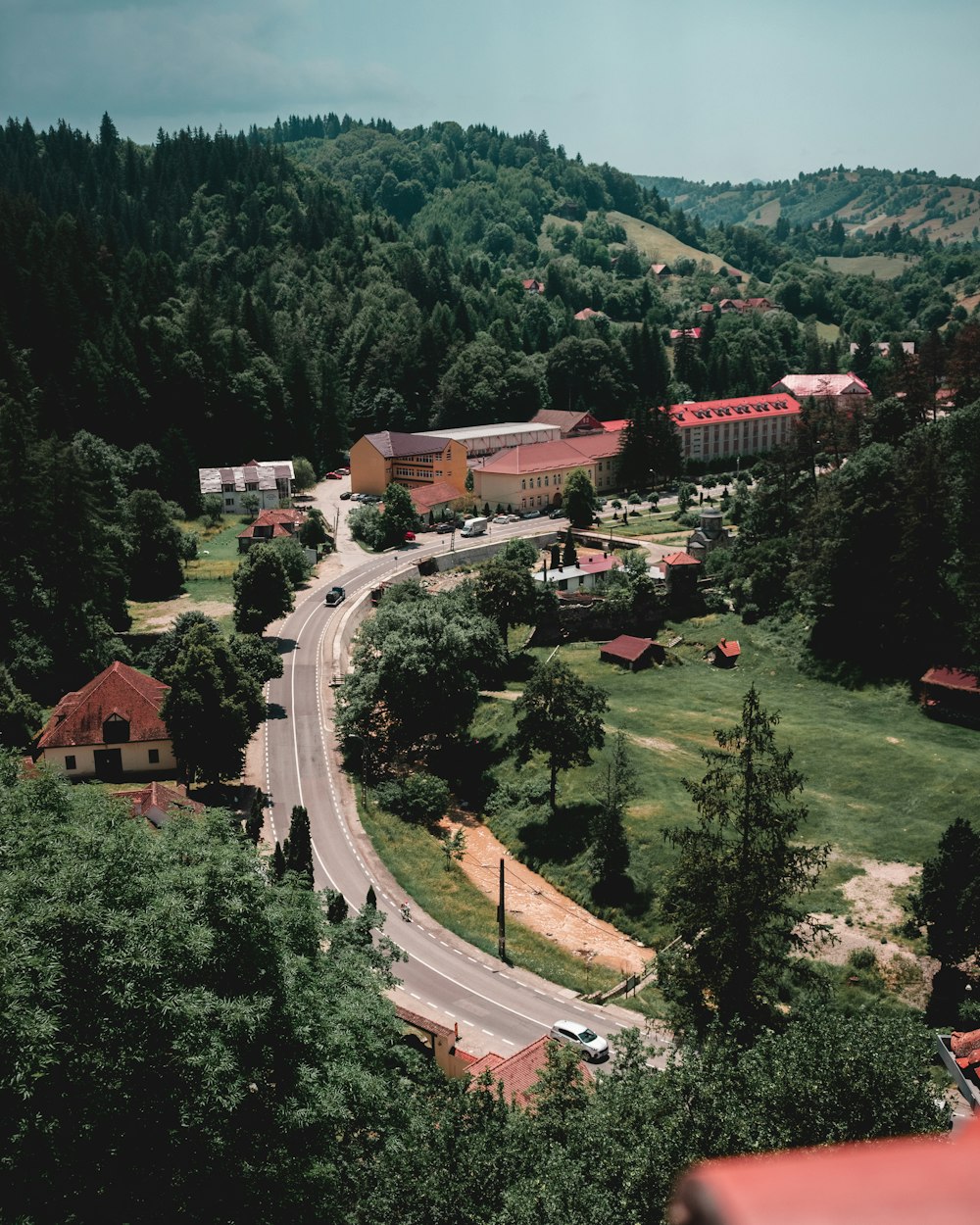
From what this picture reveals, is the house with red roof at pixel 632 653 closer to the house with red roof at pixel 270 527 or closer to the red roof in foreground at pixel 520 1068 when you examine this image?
the house with red roof at pixel 270 527

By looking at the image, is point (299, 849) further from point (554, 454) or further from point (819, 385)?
point (819, 385)

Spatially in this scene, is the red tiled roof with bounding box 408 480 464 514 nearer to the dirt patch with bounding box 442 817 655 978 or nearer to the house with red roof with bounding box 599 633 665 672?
the house with red roof with bounding box 599 633 665 672

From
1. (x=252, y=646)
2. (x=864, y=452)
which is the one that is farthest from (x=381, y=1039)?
(x=864, y=452)

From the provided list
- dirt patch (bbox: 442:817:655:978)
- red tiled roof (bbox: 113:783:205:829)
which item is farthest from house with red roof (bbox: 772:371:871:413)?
red tiled roof (bbox: 113:783:205:829)

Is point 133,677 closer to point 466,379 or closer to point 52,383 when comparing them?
point 52,383

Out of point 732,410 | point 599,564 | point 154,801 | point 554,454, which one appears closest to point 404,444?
point 554,454

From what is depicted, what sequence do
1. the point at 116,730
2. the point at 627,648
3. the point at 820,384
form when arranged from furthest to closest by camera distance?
the point at 820,384, the point at 627,648, the point at 116,730
